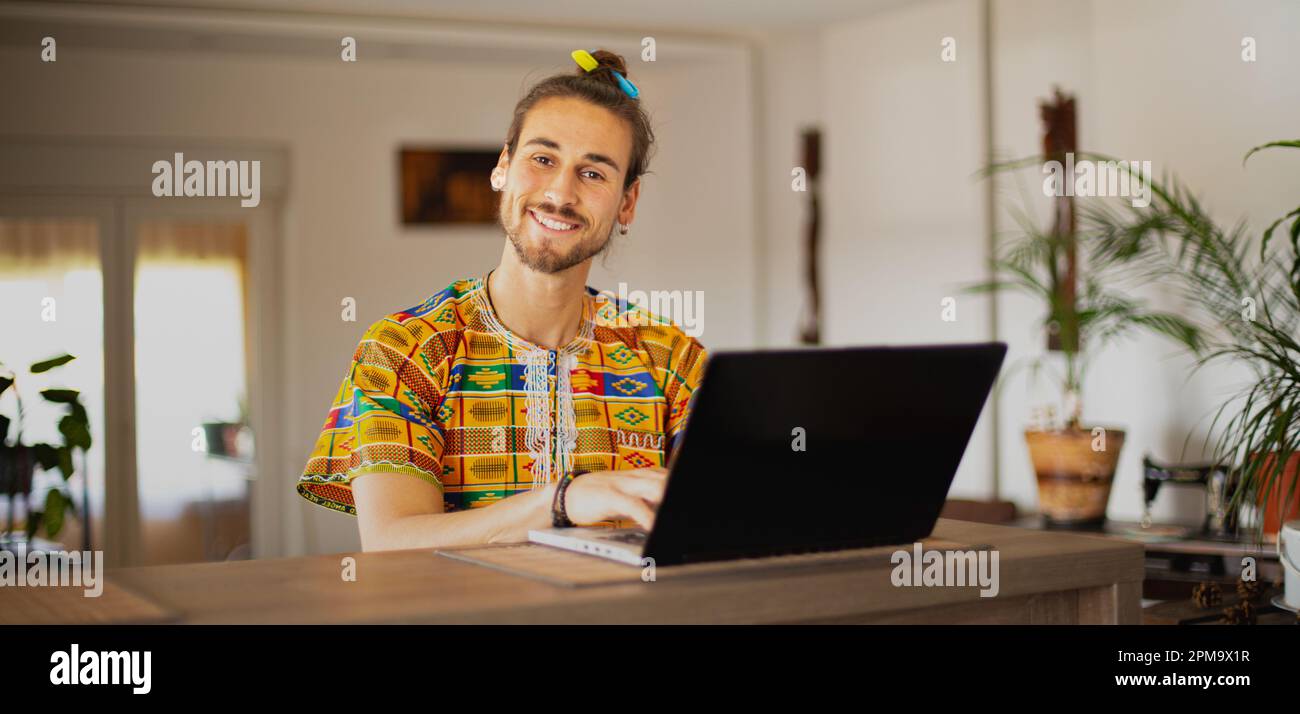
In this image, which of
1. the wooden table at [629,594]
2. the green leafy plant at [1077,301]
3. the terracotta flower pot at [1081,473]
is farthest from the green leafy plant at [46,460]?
the terracotta flower pot at [1081,473]

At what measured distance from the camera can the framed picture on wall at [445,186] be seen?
7.45 meters

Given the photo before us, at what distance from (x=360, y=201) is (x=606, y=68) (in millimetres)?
5347

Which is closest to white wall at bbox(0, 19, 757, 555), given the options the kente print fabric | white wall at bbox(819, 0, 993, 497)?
white wall at bbox(819, 0, 993, 497)

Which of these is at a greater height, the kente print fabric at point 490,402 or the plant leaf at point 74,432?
the kente print fabric at point 490,402

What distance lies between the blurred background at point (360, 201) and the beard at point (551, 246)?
Answer: 4.06 m

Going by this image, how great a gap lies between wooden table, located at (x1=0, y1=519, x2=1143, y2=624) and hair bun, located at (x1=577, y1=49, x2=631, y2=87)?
988mm

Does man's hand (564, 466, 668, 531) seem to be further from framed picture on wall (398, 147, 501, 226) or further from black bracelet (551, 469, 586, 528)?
framed picture on wall (398, 147, 501, 226)

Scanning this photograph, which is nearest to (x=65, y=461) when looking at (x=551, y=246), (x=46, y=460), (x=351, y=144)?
(x=46, y=460)

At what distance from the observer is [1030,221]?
5664 mm

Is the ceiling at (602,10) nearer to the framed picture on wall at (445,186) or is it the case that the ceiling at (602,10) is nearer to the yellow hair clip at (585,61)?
the framed picture on wall at (445,186)

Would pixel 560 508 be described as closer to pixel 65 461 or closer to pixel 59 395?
pixel 65 461

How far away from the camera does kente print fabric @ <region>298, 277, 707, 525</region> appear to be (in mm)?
2037
